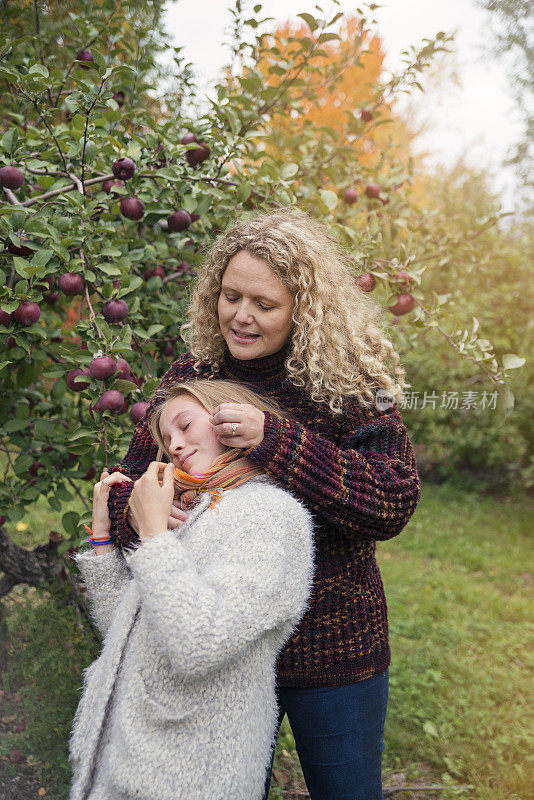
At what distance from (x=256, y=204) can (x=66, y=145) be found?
61cm

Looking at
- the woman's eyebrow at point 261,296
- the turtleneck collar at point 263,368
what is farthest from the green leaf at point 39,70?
the turtleneck collar at point 263,368

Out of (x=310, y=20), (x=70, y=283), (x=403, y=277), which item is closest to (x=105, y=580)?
(x=70, y=283)

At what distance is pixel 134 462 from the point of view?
1.49m

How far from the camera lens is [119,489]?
1.33 m

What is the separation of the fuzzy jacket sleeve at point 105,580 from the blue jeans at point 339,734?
1.48 feet

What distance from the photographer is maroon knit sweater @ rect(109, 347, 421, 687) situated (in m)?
1.23

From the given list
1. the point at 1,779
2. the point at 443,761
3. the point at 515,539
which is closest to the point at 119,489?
the point at 1,779

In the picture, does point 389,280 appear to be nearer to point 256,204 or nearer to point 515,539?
point 256,204

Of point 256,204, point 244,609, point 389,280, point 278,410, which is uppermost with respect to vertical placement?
point 256,204

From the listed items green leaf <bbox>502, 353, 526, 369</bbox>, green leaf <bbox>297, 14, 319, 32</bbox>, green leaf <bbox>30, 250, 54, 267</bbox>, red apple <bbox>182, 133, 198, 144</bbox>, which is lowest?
green leaf <bbox>502, 353, 526, 369</bbox>

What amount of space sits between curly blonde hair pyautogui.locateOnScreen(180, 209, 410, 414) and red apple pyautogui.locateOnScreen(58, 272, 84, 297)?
13.7 inches

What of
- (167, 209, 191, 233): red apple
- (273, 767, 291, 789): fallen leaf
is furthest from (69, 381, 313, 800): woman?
(273, 767, 291, 789): fallen leaf

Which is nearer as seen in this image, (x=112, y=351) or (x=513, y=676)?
(x=112, y=351)

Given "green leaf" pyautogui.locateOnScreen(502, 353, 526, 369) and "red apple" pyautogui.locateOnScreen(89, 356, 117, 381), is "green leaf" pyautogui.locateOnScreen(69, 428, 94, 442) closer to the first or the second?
"red apple" pyautogui.locateOnScreen(89, 356, 117, 381)
